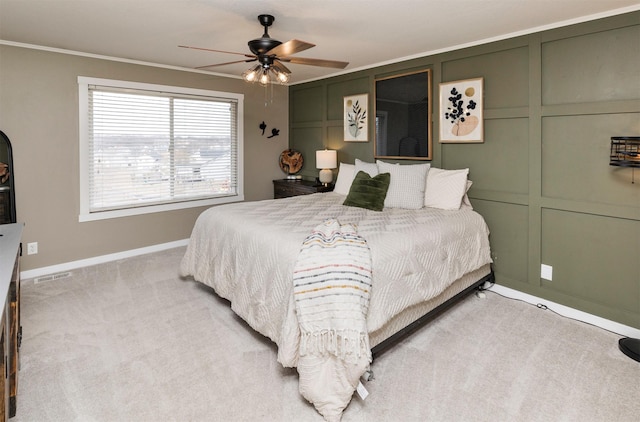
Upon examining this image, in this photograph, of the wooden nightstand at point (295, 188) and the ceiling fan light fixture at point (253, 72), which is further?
the wooden nightstand at point (295, 188)

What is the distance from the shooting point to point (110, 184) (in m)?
4.28

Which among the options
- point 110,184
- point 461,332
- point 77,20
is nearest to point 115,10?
point 77,20

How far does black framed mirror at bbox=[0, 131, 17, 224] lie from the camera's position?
3512 millimetres

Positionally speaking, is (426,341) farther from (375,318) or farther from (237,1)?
(237,1)

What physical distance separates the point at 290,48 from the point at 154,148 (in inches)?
112

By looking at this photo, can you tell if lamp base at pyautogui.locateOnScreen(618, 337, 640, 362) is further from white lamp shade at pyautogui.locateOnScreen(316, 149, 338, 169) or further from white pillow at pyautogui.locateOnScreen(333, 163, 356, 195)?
white lamp shade at pyautogui.locateOnScreen(316, 149, 338, 169)

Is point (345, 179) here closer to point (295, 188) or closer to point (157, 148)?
point (295, 188)

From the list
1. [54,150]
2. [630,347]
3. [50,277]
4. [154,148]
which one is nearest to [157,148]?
[154,148]

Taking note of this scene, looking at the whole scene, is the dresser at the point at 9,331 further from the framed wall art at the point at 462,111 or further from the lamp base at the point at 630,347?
the framed wall art at the point at 462,111

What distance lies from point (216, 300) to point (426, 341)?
181 cm

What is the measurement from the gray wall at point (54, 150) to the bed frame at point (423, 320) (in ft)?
11.5

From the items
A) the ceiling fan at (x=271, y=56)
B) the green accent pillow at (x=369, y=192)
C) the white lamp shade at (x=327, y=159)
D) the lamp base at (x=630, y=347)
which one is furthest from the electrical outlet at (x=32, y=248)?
the lamp base at (x=630, y=347)

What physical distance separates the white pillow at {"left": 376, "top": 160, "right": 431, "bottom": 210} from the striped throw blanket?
1.56 m

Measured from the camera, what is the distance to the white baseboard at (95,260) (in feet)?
12.5
